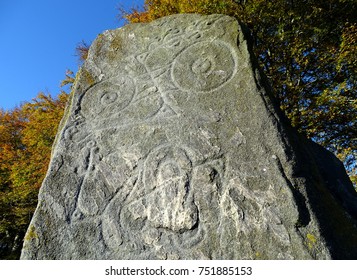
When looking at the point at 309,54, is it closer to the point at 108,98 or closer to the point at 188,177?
the point at 108,98

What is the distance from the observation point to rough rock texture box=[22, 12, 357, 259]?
5.13ft

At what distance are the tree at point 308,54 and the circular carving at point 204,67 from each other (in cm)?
427

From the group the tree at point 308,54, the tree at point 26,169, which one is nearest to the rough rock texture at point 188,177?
the tree at point 308,54

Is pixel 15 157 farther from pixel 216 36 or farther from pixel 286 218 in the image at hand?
pixel 286 218

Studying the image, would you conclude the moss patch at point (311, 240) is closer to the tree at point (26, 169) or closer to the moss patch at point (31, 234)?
the moss patch at point (31, 234)

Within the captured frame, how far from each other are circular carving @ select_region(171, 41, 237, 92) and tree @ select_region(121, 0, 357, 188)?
4.27 meters

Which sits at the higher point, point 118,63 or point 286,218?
point 118,63

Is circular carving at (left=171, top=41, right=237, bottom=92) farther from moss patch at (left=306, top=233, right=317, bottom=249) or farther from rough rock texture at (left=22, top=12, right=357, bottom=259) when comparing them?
moss patch at (left=306, top=233, right=317, bottom=249)

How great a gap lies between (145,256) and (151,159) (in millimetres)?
592

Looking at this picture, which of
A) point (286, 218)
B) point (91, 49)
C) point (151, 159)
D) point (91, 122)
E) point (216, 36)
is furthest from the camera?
point (91, 49)

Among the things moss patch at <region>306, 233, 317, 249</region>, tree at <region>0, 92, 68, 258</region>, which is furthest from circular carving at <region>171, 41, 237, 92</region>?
tree at <region>0, 92, 68, 258</region>

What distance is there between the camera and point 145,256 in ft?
5.32

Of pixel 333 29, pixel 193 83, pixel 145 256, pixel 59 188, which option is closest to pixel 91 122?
pixel 59 188

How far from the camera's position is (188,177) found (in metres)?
1.77
